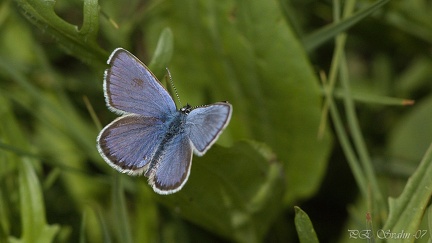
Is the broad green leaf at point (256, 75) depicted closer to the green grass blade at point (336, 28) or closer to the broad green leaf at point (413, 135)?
the green grass blade at point (336, 28)

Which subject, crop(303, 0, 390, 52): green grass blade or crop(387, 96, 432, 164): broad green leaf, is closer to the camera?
crop(303, 0, 390, 52): green grass blade

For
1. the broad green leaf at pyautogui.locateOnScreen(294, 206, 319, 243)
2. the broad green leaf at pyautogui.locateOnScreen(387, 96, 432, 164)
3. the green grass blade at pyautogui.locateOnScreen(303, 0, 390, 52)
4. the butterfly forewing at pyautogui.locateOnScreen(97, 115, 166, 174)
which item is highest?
the broad green leaf at pyautogui.locateOnScreen(387, 96, 432, 164)

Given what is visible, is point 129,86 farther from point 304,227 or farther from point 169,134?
point 304,227

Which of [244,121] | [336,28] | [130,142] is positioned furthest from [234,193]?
[336,28]

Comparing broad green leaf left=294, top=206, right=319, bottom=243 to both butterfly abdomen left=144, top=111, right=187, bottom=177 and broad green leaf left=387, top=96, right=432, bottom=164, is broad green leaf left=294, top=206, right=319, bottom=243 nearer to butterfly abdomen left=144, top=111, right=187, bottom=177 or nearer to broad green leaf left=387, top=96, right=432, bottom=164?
butterfly abdomen left=144, top=111, right=187, bottom=177

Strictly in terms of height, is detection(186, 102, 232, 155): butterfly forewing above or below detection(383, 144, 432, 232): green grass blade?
below

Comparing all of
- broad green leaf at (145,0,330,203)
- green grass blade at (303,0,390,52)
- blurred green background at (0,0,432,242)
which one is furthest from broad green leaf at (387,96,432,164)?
green grass blade at (303,0,390,52)
